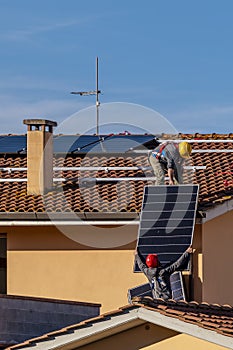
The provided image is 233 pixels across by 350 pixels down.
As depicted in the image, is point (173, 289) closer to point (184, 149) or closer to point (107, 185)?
point (184, 149)

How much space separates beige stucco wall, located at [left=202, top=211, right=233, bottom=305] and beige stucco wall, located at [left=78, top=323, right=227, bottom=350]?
817 centimetres

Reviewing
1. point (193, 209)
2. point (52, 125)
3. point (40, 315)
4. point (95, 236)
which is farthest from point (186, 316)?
point (52, 125)

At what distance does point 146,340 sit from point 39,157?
1112 centimetres

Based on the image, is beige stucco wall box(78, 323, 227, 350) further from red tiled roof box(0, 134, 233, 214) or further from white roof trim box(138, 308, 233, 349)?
red tiled roof box(0, 134, 233, 214)

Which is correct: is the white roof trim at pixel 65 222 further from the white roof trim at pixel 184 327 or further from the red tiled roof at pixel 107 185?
the white roof trim at pixel 184 327

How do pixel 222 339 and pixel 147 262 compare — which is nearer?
pixel 222 339

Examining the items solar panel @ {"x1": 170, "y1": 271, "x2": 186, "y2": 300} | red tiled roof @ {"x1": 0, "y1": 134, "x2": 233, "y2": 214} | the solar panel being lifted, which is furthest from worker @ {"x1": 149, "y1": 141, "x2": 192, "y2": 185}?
solar panel @ {"x1": 170, "y1": 271, "x2": 186, "y2": 300}

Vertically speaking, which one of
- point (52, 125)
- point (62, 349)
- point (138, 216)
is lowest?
point (62, 349)

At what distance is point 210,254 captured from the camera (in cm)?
2680

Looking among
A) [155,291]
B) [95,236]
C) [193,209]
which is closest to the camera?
[155,291]

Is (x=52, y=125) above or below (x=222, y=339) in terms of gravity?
above

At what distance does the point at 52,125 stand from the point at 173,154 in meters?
4.05

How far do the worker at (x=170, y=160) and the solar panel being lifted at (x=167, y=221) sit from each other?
56cm

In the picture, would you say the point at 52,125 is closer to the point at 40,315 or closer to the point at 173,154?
the point at 173,154
